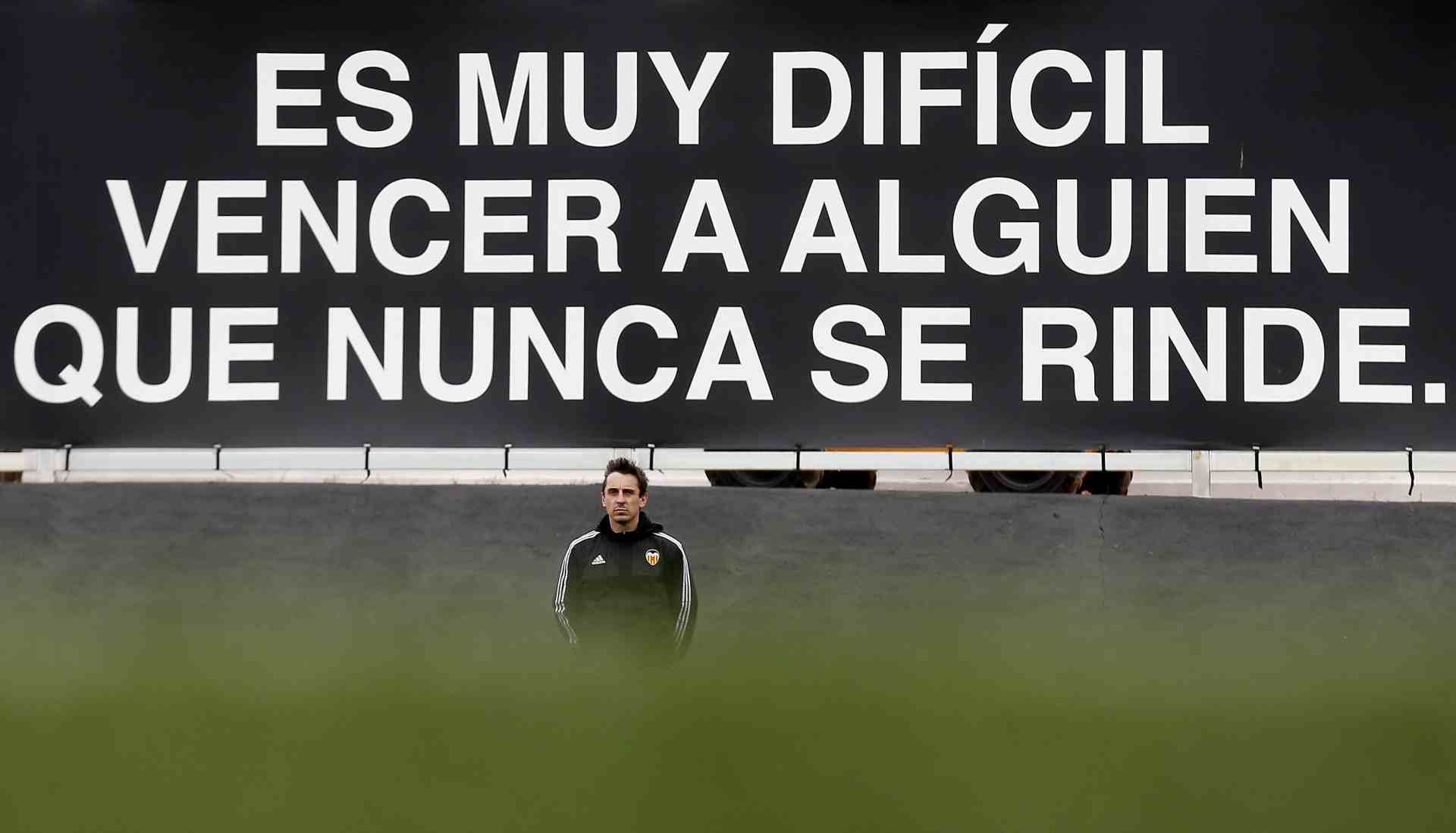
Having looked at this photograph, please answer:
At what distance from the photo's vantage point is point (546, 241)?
5297 mm

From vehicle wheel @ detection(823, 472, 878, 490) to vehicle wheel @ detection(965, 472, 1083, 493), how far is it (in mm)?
404

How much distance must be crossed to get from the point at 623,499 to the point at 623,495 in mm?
11

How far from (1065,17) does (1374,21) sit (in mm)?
1177

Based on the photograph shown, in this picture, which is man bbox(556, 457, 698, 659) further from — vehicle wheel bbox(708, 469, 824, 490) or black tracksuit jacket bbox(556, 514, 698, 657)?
vehicle wheel bbox(708, 469, 824, 490)

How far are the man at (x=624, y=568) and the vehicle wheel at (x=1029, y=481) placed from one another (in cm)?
183

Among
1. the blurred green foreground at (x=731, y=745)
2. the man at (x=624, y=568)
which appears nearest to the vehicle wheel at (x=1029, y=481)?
the man at (x=624, y=568)

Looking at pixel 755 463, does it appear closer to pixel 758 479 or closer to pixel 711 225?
pixel 758 479

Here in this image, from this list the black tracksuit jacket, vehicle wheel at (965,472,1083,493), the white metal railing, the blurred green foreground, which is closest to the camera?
the blurred green foreground

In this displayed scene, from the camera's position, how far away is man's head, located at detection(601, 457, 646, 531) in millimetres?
3932

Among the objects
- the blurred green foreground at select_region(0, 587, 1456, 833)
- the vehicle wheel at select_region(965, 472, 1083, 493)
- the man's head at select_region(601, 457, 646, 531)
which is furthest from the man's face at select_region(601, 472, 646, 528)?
the blurred green foreground at select_region(0, 587, 1456, 833)

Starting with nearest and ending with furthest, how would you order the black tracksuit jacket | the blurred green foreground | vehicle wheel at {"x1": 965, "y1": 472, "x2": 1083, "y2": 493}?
the blurred green foreground < the black tracksuit jacket < vehicle wheel at {"x1": 965, "y1": 472, "x2": 1083, "y2": 493}

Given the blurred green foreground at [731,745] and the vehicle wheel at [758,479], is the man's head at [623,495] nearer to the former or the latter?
the vehicle wheel at [758,479]

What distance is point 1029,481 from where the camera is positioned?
17.6 ft

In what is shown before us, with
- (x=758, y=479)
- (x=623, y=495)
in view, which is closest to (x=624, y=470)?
(x=623, y=495)
